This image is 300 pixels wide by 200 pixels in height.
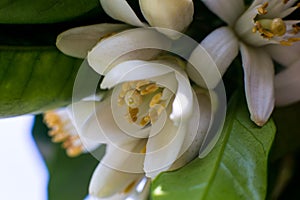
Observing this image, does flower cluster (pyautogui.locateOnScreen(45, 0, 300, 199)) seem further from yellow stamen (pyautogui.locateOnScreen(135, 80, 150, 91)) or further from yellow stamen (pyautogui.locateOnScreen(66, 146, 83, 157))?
yellow stamen (pyautogui.locateOnScreen(66, 146, 83, 157))

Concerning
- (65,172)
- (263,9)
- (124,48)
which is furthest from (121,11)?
(65,172)

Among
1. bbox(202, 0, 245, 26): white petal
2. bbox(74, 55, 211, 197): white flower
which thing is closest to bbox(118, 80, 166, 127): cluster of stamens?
bbox(74, 55, 211, 197): white flower

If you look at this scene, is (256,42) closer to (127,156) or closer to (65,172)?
(127,156)

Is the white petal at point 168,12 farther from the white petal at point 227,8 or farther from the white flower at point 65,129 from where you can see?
the white flower at point 65,129

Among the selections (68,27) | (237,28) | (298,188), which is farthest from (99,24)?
(298,188)

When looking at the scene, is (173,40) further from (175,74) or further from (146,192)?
(146,192)

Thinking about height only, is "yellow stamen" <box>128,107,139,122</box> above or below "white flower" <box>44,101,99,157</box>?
above

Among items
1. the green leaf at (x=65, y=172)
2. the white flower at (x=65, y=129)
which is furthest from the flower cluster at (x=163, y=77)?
the green leaf at (x=65, y=172)
